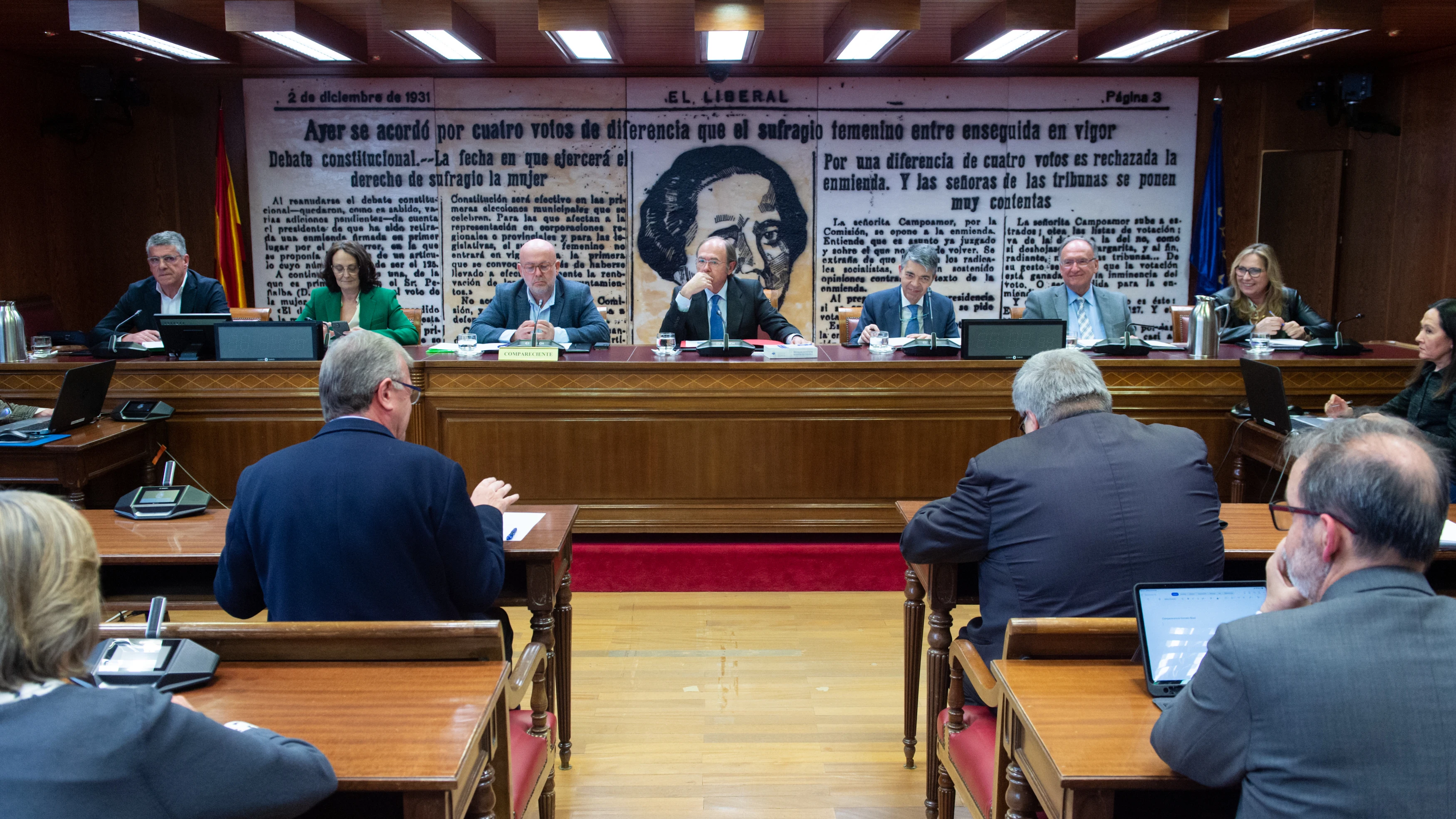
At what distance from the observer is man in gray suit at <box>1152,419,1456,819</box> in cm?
123

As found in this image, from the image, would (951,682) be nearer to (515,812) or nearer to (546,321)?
(515,812)

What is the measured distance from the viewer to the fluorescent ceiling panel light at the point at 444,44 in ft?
17.1

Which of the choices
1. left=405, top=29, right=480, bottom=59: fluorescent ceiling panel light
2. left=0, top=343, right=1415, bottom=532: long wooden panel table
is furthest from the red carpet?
left=405, top=29, right=480, bottom=59: fluorescent ceiling panel light

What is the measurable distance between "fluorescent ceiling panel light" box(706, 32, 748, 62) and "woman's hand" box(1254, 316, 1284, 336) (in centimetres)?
318

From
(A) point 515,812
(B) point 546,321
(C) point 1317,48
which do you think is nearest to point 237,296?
(B) point 546,321

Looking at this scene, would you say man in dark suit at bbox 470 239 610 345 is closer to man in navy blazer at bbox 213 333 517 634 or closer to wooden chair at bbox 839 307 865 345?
wooden chair at bbox 839 307 865 345

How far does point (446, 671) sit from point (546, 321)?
3212 mm

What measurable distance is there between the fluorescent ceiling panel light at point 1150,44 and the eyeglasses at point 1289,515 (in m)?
4.29

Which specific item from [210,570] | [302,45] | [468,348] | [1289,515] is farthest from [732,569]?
[302,45]

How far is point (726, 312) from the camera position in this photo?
5.24m

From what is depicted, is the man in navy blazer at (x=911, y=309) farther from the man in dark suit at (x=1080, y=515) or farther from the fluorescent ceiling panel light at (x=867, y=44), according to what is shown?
the man in dark suit at (x=1080, y=515)

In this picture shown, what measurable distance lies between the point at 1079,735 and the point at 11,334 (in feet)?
16.3

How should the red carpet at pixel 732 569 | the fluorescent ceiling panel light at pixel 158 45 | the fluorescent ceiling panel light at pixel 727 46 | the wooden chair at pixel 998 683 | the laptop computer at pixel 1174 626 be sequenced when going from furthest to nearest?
the fluorescent ceiling panel light at pixel 727 46
the fluorescent ceiling panel light at pixel 158 45
the red carpet at pixel 732 569
the wooden chair at pixel 998 683
the laptop computer at pixel 1174 626

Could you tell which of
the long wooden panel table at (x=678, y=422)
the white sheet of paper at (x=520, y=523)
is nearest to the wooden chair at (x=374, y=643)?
the white sheet of paper at (x=520, y=523)
